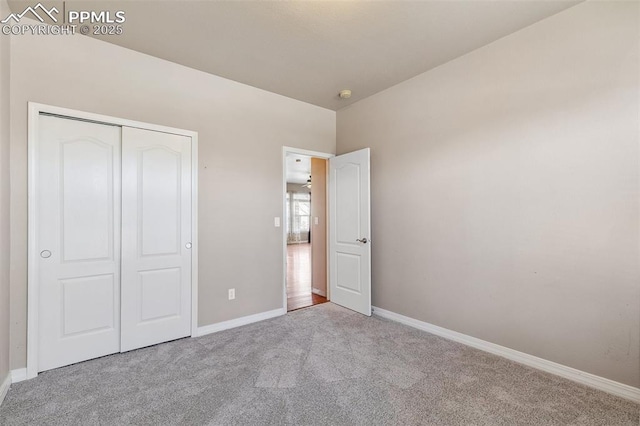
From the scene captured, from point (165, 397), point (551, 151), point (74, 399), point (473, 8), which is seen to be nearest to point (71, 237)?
point (74, 399)

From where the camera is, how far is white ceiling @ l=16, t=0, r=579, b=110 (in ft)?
6.85

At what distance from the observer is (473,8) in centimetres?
211

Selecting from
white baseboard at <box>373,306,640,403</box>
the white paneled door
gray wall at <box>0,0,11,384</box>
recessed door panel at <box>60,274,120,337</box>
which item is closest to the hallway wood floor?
white baseboard at <box>373,306,640,403</box>

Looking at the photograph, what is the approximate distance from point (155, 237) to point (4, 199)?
3.39ft

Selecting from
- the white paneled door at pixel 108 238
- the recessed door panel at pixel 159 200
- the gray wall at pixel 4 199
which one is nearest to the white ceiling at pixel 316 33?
the gray wall at pixel 4 199

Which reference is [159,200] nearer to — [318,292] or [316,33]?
[316,33]

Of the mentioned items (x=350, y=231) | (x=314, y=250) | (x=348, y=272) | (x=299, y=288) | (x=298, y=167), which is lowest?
(x=299, y=288)

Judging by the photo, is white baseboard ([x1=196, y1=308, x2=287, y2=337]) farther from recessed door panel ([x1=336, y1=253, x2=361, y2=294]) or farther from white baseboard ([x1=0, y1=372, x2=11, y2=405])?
white baseboard ([x1=0, y1=372, x2=11, y2=405])

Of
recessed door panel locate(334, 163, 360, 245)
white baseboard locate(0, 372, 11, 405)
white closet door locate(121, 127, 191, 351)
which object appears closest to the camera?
white baseboard locate(0, 372, 11, 405)

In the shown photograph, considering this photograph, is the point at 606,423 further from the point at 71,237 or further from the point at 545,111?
the point at 71,237

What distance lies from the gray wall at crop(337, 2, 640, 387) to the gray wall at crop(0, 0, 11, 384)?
11.2 feet

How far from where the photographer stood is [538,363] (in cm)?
230

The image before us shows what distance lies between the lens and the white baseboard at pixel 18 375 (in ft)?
6.93

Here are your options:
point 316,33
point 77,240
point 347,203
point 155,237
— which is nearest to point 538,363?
point 347,203
